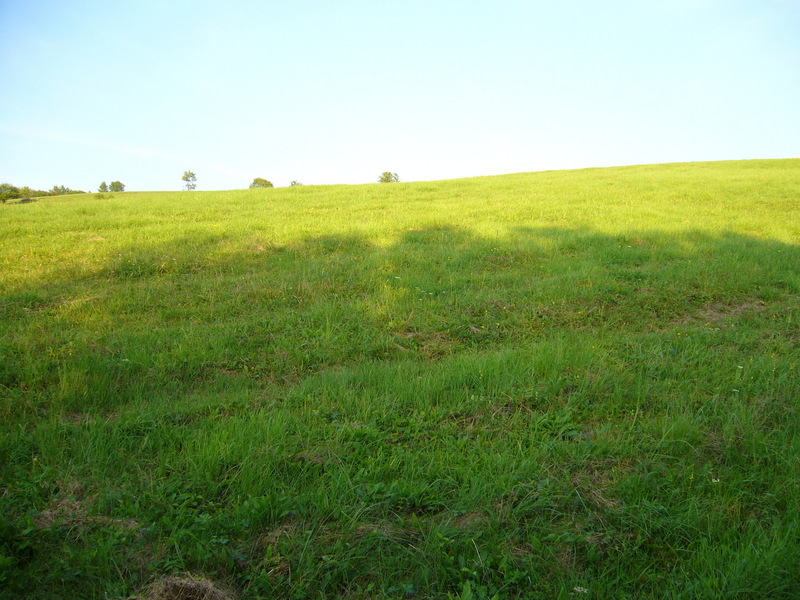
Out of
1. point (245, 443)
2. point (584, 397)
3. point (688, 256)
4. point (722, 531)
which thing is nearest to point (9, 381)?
point (245, 443)

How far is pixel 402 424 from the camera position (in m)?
4.24

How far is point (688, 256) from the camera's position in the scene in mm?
10289

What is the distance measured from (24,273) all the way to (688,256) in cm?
1304

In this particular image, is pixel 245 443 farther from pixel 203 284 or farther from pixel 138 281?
pixel 138 281

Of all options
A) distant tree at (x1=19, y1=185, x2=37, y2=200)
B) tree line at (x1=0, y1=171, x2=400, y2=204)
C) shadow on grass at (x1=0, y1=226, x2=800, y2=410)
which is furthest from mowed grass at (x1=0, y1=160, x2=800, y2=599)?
distant tree at (x1=19, y1=185, x2=37, y2=200)

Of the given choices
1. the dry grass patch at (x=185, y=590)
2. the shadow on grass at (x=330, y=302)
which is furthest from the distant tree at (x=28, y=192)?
the dry grass patch at (x=185, y=590)

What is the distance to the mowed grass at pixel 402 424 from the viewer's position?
272cm

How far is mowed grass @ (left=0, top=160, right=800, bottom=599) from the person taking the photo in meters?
2.72

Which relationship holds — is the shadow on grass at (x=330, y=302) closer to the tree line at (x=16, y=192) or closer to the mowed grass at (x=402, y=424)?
the mowed grass at (x=402, y=424)

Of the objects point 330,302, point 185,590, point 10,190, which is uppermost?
point 10,190

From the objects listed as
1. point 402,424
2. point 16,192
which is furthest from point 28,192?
point 402,424

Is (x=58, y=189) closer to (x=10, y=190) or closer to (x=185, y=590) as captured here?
(x=10, y=190)

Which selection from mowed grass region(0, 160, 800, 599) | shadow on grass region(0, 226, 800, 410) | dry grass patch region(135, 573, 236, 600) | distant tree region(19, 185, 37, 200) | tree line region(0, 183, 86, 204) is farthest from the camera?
distant tree region(19, 185, 37, 200)

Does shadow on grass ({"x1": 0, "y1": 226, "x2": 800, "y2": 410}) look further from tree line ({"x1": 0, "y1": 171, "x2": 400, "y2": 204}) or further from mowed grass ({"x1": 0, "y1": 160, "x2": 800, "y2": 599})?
tree line ({"x1": 0, "y1": 171, "x2": 400, "y2": 204})
